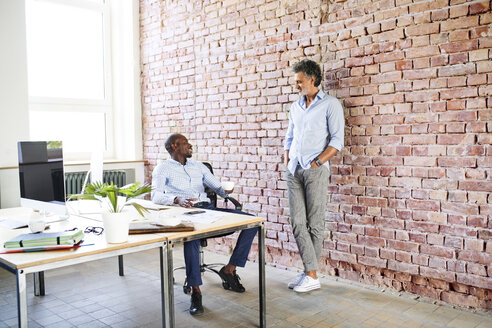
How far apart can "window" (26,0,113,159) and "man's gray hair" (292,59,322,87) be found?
9.46ft

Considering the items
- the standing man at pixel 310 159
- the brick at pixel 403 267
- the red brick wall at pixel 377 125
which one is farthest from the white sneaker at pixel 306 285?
the brick at pixel 403 267

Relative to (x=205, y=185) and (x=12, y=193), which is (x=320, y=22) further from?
(x=12, y=193)

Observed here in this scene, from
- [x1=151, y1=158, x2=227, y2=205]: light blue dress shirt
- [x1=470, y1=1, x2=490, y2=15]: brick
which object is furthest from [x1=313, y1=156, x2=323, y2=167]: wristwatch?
[x1=470, y1=1, x2=490, y2=15]: brick

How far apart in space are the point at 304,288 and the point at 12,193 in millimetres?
3081

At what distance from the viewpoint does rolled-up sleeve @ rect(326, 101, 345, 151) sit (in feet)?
11.5

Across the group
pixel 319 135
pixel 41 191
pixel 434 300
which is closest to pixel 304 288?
pixel 434 300

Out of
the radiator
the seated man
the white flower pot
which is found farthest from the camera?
the radiator

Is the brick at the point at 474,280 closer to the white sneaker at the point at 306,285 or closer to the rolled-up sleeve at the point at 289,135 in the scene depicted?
the white sneaker at the point at 306,285

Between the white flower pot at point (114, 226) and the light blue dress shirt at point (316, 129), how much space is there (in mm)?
1795

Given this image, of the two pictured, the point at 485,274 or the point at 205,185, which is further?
the point at 205,185

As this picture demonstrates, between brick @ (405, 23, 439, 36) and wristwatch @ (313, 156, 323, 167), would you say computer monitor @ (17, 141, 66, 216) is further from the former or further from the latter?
brick @ (405, 23, 439, 36)

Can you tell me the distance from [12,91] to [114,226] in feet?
10.6

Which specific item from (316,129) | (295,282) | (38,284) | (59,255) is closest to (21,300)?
(59,255)

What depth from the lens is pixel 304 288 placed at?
361 centimetres
